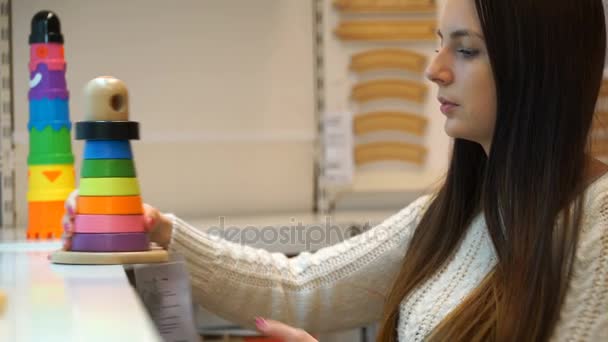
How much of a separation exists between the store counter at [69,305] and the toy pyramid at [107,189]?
4 cm

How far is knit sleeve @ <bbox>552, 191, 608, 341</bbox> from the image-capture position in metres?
0.98

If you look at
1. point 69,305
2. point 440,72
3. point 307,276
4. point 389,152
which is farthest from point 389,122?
point 69,305

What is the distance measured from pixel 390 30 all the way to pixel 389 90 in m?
0.18

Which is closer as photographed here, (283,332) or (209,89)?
(283,332)

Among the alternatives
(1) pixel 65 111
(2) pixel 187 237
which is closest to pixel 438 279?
(2) pixel 187 237

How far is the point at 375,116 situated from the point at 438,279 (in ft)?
4.25

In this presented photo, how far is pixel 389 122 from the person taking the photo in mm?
2473

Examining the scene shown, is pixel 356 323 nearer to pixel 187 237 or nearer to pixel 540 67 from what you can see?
pixel 187 237

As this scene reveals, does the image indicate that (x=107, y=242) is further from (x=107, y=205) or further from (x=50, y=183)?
(x=50, y=183)

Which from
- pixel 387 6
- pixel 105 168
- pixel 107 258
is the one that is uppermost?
pixel 387 6

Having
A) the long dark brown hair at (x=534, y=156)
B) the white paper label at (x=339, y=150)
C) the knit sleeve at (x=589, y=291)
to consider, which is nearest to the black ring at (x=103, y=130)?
the long dark brown hair at (x=534, y=156)

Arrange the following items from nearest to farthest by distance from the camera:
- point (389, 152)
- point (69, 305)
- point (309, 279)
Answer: point (69, 305)
point (309, 279)
point (389, 152)

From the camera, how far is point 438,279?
3.96ft

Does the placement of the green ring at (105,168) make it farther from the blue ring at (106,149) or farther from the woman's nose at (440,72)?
the woman's nose at (440,72)
